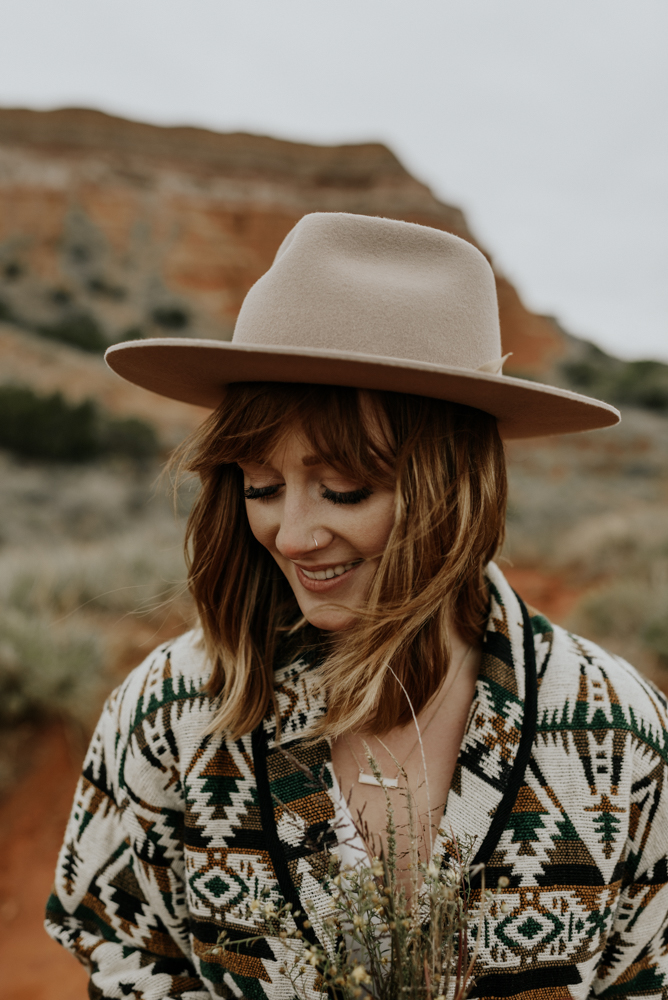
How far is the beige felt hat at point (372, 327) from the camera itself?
105cm

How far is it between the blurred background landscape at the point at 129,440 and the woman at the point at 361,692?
0.29 metres

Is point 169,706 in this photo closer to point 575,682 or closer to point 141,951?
point 141,951

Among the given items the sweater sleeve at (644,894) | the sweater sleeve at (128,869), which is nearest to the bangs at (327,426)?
the sweater sleeve at (128,869)

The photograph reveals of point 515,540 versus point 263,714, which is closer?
point 263,714

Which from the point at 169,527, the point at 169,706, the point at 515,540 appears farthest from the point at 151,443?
the point at 169,706

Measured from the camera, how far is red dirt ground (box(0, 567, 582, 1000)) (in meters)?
3.10

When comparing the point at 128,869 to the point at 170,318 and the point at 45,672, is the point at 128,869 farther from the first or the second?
the point at 170,318

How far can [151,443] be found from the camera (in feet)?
43.3

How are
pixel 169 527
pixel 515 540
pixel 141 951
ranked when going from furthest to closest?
pixel 515 540, pixel 169 527, pixel 141 951

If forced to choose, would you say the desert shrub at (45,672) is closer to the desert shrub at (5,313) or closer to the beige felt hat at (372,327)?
the beige felt hat at (372,327)

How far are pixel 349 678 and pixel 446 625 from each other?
9.2 inches

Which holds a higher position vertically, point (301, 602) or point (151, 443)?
point (151, 443)

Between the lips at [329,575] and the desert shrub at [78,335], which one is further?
the desert shrub at [78,335]

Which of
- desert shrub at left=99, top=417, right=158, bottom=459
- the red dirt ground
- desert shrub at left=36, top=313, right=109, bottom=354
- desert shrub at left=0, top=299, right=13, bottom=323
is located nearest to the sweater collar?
the red dirt ground
